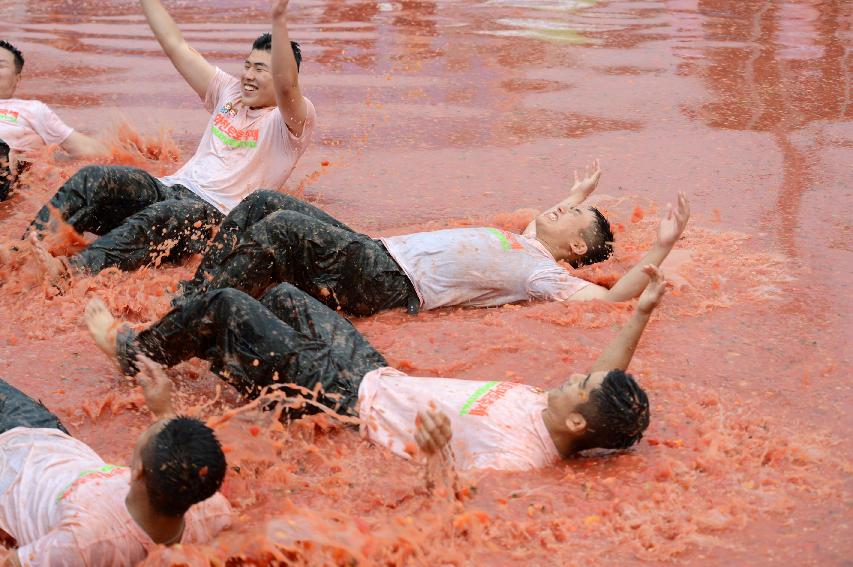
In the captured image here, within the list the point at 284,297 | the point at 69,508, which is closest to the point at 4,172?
the point at 284,297

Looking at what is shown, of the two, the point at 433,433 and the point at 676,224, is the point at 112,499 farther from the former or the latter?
the point at 676,224

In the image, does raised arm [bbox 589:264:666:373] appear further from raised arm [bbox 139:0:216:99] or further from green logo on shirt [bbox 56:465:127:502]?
raised arm [bbox 139:0:216:99]

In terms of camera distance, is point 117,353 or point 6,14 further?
point 6,14

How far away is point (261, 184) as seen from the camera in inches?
236

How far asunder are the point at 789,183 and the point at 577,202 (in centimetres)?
206

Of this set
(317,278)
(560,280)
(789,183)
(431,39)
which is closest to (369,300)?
(317,278)

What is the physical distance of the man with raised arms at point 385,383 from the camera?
3.64 meters

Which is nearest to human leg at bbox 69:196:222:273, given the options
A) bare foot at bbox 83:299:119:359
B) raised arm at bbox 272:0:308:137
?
raised arm at bbox 272:0:308:137

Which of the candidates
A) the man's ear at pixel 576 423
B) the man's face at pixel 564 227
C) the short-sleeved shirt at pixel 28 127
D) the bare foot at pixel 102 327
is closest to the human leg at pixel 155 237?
the bare foot at pixel 102 327

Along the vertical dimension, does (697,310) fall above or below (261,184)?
below

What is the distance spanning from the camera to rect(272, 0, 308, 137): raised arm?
5.09m

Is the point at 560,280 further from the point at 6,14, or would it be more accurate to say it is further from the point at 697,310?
the point at 6,14

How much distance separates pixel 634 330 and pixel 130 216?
2.98 metres

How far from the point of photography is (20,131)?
6672 mm
